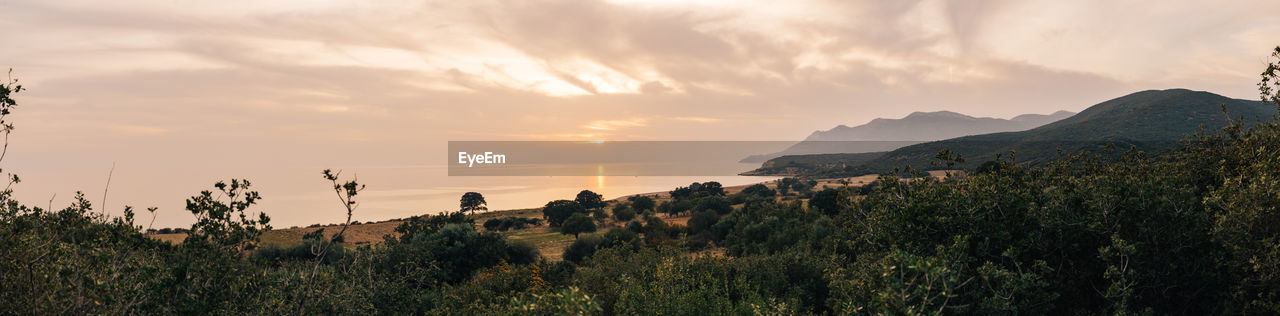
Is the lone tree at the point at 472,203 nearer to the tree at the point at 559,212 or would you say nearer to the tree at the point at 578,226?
the tree at the point at 559,212

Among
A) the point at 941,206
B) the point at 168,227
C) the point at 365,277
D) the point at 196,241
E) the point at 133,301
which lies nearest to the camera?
the point at 133,301

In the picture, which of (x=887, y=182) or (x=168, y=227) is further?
(x=168, y=227)

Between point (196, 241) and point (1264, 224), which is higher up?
point (196, 241)

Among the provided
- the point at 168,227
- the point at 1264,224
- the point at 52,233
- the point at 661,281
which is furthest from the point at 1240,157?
the point at 168,227

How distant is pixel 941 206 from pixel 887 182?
6.25 feet

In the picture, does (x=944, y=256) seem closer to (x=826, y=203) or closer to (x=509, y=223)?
(x=826, y=203)

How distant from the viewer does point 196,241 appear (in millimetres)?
7895

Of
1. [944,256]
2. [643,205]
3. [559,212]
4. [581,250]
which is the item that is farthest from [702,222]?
[944,256]

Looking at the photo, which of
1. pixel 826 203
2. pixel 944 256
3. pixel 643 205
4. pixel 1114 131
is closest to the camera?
pixel 944 256

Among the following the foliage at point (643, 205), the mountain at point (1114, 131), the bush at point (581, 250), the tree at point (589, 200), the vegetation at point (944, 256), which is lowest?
the bush at point (581, 250)

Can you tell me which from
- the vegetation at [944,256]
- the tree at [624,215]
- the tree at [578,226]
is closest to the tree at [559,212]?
the tree at [624,215]

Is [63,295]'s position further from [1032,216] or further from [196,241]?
[1032,216]

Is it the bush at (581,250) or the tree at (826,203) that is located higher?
the tree at (826,203)

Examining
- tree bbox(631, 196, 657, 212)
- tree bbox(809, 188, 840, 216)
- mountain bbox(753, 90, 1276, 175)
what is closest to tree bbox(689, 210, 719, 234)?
tree bbox(809, 188, 840, 216)
